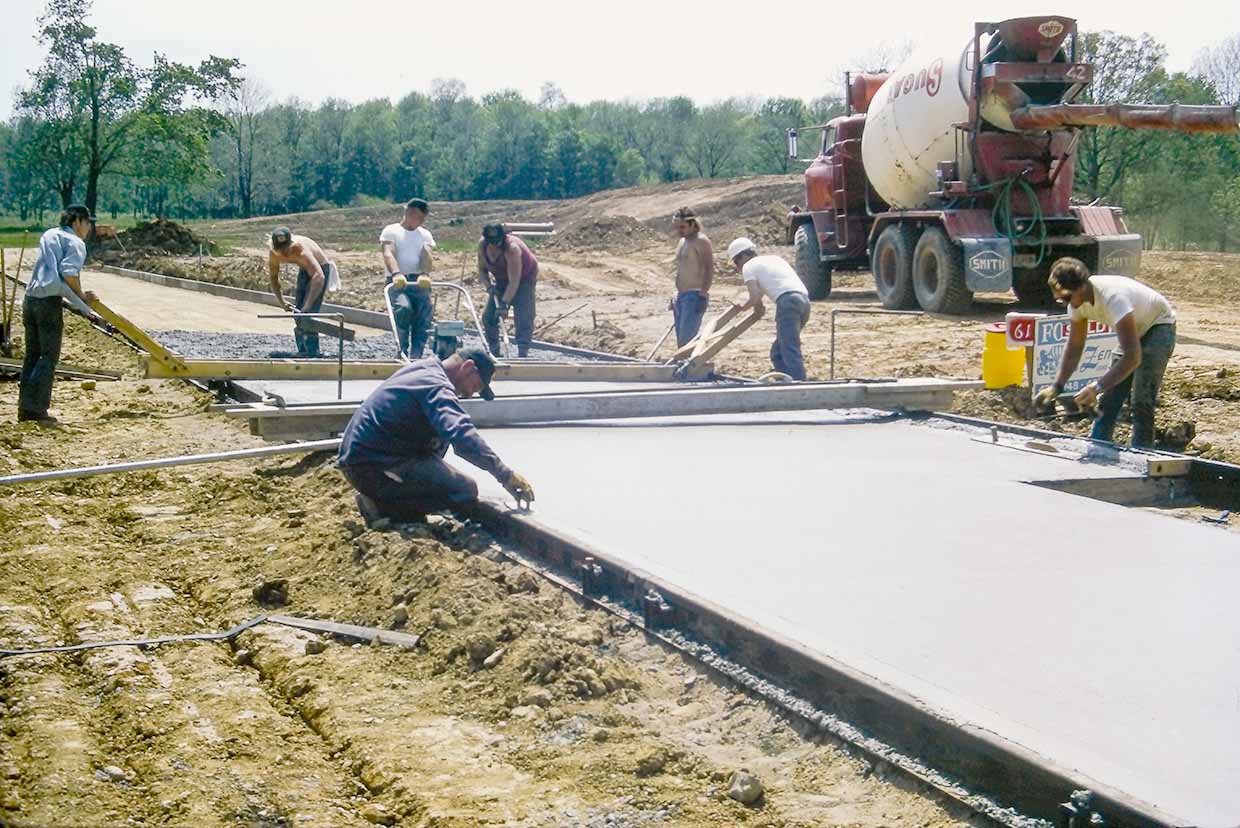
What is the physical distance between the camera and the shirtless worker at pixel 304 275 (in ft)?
43.4

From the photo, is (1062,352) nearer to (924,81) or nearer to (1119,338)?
(1119,338)

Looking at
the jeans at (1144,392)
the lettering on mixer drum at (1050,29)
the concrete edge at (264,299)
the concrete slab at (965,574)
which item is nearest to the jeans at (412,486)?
the concrete slab at (965,574)

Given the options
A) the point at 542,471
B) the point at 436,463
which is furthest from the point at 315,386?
the point at 436,463

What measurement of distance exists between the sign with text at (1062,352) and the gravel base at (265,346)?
6.14 m

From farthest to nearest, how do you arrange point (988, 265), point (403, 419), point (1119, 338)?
1. point (988, 265)
2. point (1119, 338)
3. point (403, 419)

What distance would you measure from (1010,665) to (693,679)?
1061 millimetres

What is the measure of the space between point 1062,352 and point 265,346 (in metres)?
9.38

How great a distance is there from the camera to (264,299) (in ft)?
75.3

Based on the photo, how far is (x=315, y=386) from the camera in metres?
11.7

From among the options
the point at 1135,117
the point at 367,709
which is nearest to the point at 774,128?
the point at 1135,117

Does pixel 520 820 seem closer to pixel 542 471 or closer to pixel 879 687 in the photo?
pixel 879 687

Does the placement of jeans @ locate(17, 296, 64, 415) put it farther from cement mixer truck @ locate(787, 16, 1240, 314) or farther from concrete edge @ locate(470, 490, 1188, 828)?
cement mixer truck @ locate(787, 16, 1240, 314)

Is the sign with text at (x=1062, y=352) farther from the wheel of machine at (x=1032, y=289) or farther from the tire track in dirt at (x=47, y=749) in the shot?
the wheel of machine at (x=1032, y=289)

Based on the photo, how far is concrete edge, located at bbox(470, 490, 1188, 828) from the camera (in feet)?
11.0
